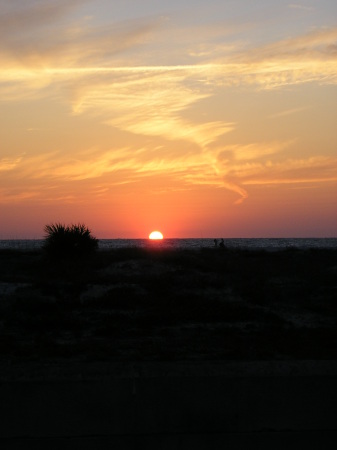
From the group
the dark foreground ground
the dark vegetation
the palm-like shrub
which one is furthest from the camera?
the palm-like shrub

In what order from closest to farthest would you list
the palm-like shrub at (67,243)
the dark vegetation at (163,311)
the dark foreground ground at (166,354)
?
1. the dark foreground ground at (166,354)
2. the dark vegetation at (163,311)
3. the palm-like shrub at (67,243)

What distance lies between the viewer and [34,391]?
22.0 ft

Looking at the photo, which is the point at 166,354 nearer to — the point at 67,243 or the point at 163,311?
the point at 163,311

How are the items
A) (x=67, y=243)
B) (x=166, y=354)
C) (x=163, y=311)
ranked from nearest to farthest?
(x=166, y=354)
(x=163, y=311)
(x=67, y=243)

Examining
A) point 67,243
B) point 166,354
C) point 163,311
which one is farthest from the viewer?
point 67,243

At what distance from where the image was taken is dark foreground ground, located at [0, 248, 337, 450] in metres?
6.71

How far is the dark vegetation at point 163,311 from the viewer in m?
16.8

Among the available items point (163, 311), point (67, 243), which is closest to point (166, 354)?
point (163, 311)

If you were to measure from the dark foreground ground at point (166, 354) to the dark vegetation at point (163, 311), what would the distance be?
0.05 m

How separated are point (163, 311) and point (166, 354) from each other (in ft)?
22.4

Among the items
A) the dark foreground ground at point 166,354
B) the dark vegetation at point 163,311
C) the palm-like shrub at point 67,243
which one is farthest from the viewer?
the palm-like shrub at point 67,243

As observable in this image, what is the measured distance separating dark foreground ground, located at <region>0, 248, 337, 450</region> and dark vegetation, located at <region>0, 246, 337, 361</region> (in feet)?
0.17

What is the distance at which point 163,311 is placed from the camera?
2292 centimetres

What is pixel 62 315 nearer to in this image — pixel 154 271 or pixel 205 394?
pixel 154 271
